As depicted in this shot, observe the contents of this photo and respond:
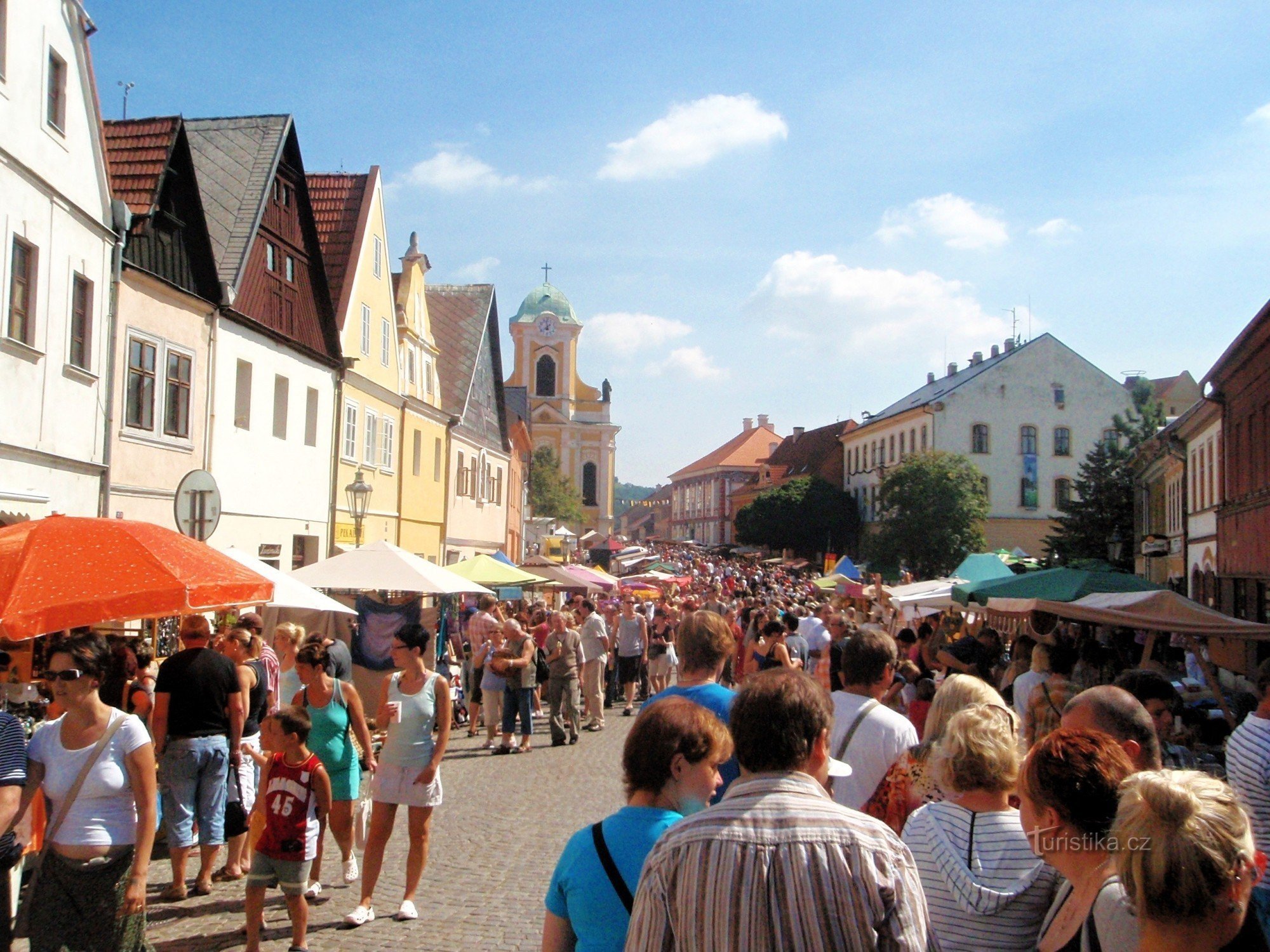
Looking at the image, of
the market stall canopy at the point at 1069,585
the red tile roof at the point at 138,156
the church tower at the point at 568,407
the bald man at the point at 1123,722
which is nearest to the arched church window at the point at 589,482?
the church tower at the point at 568,407

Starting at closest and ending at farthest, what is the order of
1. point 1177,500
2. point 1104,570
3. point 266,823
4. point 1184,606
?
point 266,823 < point 1184,606 < point 1104,570 < point 1177,500

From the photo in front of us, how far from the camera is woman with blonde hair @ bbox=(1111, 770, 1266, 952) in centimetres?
246

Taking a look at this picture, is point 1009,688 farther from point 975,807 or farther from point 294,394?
point 294,394

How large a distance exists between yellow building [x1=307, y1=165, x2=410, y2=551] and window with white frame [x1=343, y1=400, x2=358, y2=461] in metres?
0.03

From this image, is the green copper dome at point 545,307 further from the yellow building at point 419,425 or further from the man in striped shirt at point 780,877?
the man in striped shirt at point 780,877

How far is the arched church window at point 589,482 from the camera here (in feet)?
327

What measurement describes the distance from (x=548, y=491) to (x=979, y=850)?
234 feet

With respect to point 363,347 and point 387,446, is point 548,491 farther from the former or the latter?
point 363,347

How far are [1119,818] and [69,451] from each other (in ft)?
49.8

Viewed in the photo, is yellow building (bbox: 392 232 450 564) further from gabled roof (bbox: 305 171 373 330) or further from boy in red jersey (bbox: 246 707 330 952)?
boy in red jersey (bbox: 246 707 330 952)

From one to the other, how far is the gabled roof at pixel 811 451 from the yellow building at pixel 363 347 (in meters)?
62.4

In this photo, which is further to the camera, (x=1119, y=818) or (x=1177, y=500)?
(x=1177, y=500)

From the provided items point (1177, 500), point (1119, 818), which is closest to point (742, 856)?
point (1119, 818)

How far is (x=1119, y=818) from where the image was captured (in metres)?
2.59
